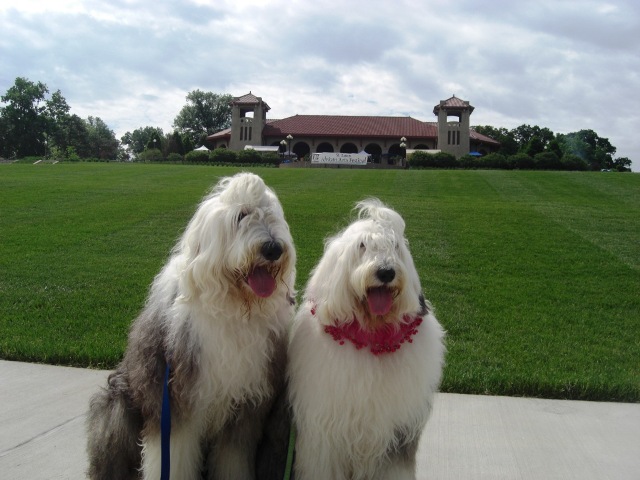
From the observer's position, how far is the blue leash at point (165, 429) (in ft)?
9.53

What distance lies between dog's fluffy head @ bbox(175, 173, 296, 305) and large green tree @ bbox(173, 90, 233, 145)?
9311 cm

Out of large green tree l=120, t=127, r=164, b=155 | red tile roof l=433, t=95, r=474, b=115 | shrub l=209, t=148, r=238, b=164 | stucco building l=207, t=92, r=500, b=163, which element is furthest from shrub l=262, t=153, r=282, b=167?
large green tree l=120, t=127, r=164, b=155

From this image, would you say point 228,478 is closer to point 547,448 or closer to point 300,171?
point 547,448

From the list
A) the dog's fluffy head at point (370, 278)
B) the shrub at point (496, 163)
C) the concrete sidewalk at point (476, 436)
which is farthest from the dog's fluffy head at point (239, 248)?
the shrub at point (496, 163)

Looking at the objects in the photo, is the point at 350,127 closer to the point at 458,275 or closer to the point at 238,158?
the point at 238,158

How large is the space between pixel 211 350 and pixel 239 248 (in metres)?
0.58

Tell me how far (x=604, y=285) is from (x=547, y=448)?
502 centimetres

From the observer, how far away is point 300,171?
101 ft

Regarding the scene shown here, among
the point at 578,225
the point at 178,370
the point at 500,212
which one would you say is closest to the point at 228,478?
the point at 178,370

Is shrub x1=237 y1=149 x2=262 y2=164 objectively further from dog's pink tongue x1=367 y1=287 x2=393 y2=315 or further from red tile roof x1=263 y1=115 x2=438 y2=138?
dog's pink tongue x1=367 y1=287 x2=393 y2=315

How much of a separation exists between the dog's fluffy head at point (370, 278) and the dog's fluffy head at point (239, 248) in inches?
9.6

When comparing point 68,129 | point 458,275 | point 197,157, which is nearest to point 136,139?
point 68,129

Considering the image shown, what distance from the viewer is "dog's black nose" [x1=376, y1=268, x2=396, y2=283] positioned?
8.96 ft

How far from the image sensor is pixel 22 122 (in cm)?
7719
